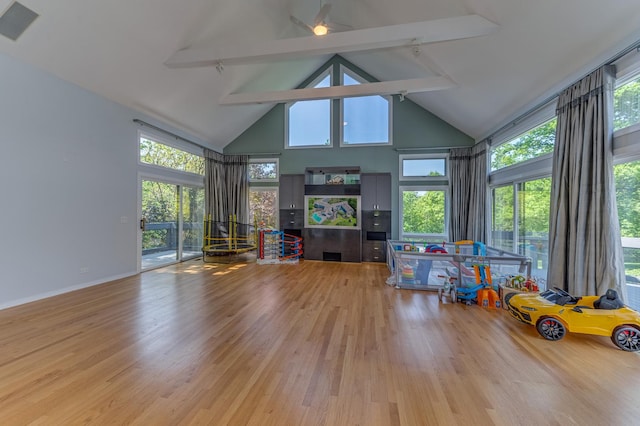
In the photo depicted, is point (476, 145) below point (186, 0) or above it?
below

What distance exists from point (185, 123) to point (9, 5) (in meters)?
3.38

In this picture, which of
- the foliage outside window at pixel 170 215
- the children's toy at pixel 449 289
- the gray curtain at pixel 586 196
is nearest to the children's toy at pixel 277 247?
the foliage outside window at pixel 170 215

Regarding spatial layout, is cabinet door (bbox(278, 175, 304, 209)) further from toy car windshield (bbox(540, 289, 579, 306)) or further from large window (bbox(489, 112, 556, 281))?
toy car windshield (bbox(540, 289, 579, 306))

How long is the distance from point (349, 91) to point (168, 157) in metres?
4.34

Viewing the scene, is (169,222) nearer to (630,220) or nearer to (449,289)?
(449,289)

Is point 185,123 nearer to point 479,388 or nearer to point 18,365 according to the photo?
point 18,365

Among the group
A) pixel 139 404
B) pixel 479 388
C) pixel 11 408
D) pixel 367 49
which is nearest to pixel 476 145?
pixel 367 49

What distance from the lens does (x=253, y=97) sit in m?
5.95

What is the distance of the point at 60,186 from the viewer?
398 centimetres

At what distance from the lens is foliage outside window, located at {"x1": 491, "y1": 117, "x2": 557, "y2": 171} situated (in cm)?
421

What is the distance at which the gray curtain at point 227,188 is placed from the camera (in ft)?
24.6

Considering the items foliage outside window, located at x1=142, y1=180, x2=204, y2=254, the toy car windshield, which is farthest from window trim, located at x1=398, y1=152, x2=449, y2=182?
foliage outside window, located at x1=142, y1=180, x2=204, y2=254

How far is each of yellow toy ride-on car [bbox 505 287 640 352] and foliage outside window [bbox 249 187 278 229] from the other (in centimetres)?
628

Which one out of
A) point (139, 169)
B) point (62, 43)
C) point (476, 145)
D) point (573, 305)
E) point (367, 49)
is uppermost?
point (367, 49)
